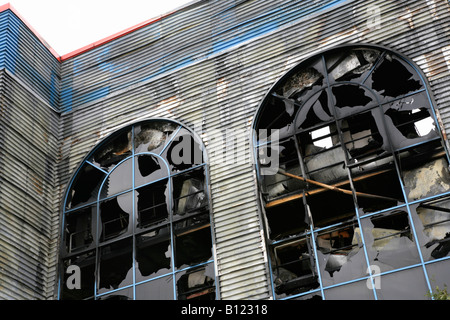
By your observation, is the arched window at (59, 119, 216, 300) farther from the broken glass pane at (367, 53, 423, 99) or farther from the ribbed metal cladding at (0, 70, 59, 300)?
the broken glass pane at (367, 53, 423, 99)

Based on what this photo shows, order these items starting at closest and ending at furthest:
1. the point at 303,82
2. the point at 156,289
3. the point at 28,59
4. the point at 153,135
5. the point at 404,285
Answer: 1. the point at 404,285
2. the point at 156,289
3. the point at 303,82
4. the point at 153,135
5. the point at 28,59

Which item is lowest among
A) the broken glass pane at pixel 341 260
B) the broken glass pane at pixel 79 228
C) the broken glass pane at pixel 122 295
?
the broken glass pane at pixel 341 260

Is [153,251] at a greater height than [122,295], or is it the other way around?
[153,251]

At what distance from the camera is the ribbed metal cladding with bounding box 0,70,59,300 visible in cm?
2006

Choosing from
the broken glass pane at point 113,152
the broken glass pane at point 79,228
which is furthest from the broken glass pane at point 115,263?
the broken glass pane at point 113,152

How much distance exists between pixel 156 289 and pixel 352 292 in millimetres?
5822

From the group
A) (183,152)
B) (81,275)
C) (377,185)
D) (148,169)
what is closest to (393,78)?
(377,185)

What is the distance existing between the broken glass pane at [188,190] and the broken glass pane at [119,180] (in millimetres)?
1725

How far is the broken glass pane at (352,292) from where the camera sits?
16547mm

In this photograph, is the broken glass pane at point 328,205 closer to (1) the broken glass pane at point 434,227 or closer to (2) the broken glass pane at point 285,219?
(2) the broken glass pane at point 285,219

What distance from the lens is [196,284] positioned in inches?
771

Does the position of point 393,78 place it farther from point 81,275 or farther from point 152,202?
point 81,275

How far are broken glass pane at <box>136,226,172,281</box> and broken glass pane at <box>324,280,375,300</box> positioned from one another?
17.9 feet
